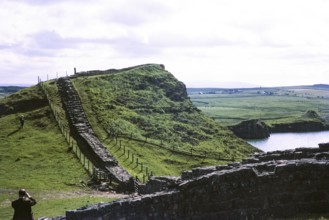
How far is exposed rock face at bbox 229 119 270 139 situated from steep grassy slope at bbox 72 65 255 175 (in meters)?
52.5

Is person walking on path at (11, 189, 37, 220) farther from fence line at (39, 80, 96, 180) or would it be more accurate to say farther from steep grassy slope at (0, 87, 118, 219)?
fence line at (39, 80, 96, 180)

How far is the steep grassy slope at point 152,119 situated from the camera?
260 ft

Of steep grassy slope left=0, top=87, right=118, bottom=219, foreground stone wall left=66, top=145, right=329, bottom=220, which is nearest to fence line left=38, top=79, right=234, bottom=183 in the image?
steep grassy slope left=0, top=87, right=118, bottom=219

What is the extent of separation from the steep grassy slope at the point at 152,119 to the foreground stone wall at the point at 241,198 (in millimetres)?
42234

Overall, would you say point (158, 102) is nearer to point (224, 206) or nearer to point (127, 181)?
point (127, 181)

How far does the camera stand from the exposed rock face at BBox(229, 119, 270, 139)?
16675cm

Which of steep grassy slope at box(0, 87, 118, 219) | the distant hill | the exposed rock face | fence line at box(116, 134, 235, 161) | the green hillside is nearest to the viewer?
steep grassy slope at box(0, 87, 118, 219)

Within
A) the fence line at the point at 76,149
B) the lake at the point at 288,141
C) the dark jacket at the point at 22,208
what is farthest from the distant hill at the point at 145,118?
the dark jacket at the point at 22,208

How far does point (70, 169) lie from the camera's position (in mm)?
63500

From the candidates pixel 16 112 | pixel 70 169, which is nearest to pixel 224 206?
pixel 70 169

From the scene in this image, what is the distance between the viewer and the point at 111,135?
266ft

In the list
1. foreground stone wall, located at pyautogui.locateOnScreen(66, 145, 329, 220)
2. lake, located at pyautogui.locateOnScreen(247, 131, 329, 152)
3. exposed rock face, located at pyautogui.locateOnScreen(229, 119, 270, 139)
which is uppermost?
foreground stone wall, located at pyautogui.locateOnScreen(66, 145, 329, 220)

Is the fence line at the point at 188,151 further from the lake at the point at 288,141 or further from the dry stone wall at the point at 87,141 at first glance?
the lake at the point at 288,141

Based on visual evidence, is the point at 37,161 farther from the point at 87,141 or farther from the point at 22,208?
the point at 22,208
